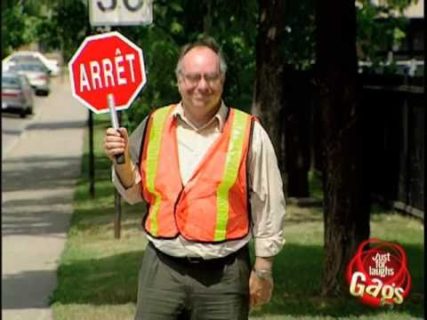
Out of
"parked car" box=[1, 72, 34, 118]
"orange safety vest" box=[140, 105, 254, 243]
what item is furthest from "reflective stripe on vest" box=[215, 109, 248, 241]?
"parked car" box=[1, 72, 34, 118]

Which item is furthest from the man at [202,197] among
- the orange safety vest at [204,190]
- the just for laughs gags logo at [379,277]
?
the just for laughs gags logo at [379,277]

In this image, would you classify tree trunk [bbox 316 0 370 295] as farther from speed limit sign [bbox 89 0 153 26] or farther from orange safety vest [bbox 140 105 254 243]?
orange safety vest [bbox 140 105 254 243]

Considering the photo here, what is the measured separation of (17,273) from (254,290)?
784 centimetres

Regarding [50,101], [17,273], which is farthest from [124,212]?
[50,101]

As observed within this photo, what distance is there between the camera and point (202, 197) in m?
5.54

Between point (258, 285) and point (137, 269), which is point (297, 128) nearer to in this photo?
point (137, 269)

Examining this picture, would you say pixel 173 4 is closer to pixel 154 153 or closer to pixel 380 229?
pixel 380 229

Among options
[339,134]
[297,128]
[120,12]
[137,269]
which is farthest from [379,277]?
[297,128]

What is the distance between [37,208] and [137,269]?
8.22m

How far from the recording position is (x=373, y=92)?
63.7ft

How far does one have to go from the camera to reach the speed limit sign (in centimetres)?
1066

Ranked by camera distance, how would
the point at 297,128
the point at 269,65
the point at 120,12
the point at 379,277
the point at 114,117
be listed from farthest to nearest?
the point at 297,128 < the point at 269,65 < the point at 120,12 < the point at 379,277 < the point at 114,117

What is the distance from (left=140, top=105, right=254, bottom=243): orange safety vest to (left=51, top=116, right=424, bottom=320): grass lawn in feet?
13.8

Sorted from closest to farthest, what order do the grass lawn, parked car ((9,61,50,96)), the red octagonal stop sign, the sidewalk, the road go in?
the red octagonal stop sign → the grass lawn → the sidewalk → the road → parked car ((9,61,50,96))
